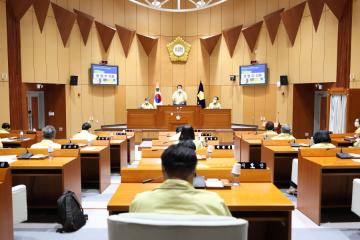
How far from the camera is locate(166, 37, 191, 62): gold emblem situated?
50.0 feet

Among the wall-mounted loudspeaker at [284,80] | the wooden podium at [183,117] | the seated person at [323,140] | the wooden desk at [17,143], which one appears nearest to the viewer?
the seated person at [323,140]

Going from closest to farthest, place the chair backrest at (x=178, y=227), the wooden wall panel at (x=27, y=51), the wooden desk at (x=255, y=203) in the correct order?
the chair backrest at (x=178, y=227)
the wooden desk at (x=255, y=203)
the wooden wall panel at (x=27, y=51)

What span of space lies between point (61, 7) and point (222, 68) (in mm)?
6543

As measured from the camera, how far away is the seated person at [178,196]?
176cm

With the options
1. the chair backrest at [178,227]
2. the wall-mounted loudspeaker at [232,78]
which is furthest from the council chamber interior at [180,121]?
the wall-mounted loudspeaker at [232,78]

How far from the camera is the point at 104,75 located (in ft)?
44.7

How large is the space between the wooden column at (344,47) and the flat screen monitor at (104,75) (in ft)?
25.9

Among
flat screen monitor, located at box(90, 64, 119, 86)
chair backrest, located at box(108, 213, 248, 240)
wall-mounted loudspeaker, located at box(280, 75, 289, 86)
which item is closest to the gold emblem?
flat screen monitor, located at box(90, 64, 119, 86)

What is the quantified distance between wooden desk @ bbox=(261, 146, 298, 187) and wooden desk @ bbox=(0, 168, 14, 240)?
3962mm

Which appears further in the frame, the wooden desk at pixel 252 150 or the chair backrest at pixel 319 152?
the wooden desk at pixel 252 150

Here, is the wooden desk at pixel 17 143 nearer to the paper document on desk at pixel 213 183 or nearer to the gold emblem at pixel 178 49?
the paper document on desk at pixel 213 183

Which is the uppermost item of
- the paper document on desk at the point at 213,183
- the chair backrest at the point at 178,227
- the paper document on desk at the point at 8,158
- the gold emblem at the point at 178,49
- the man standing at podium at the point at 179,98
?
the gold emblem at the point at 178,49

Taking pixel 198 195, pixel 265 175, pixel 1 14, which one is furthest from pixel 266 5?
pixel 198 195

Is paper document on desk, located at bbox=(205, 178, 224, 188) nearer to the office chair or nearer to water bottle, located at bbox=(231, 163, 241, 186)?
water bottle, located at bbox=(231, 163, 241, 186)
